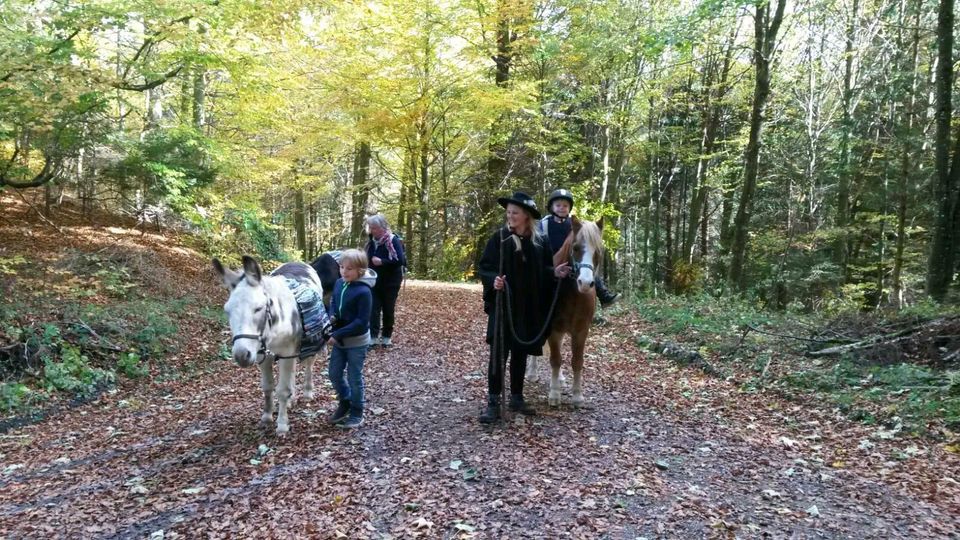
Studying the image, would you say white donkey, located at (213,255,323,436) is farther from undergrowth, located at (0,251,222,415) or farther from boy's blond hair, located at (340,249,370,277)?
undergrowth, located at (0,251,222,415)

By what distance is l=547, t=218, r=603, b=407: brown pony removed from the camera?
17.6 ft

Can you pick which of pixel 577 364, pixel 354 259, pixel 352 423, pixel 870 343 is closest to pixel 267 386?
pixel 352 423

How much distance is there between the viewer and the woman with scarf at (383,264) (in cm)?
813

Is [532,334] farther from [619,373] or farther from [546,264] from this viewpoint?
[619,373]

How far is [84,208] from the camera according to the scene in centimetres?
1457

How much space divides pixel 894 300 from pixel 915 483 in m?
10.6

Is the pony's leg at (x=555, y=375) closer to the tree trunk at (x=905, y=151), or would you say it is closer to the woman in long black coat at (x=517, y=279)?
the woman in long black coat at (x=517, y=279)

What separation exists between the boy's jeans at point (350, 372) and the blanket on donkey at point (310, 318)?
0.23 m

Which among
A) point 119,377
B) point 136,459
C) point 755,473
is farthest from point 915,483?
point 119,377

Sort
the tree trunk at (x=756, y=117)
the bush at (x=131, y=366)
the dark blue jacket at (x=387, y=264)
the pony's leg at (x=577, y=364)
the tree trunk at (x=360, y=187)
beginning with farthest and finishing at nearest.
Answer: the tree trunk at (x=360, y=187), the tree trunk at (x=756, y=117), the dark blue jacket at (x=387, y=264), the bush at (x=131, y=366), the pony's leg at (x=577, y=364)

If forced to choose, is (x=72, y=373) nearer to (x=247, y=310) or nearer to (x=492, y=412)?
(x=247, y=310)

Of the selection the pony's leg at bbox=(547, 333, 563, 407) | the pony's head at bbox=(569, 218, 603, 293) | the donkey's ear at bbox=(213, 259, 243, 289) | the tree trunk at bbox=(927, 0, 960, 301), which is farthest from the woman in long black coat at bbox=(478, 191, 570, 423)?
the tree trunk at bbox=(927, 0, 960, 301)

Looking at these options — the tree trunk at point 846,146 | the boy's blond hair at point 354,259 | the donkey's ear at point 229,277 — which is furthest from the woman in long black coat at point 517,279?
the tree trunk at point 846,146

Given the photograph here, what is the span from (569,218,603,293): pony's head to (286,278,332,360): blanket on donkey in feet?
8.21
